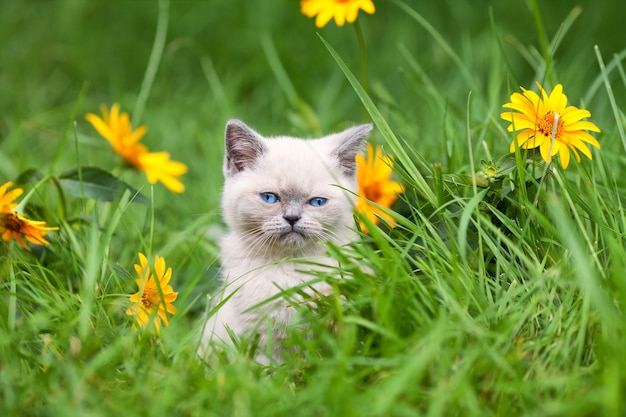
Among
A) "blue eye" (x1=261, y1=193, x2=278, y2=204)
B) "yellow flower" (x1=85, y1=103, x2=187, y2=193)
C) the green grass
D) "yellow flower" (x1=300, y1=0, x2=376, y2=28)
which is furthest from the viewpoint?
"yellow flower" (x1=85, y1=103, x2=187, y2=193)

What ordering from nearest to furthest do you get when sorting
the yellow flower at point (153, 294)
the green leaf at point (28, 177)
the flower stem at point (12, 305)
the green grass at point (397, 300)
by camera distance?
the green grass at point (397, 300) → the flower stem at point (12, 305) → the yellow flower at point (153, 294) → the green leaf at point (28, 177)

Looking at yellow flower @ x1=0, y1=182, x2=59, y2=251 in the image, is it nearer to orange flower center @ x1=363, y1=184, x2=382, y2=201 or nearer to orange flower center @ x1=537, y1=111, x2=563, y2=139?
orange flower center @ x1=363, y1=184, x2=382, y2=201

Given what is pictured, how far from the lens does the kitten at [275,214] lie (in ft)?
8.05

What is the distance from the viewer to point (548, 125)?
7.62ft

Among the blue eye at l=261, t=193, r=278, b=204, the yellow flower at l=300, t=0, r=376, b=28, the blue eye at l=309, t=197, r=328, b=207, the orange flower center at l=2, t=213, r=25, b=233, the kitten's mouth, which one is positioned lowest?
the orange flower center at l=2, t=213, r=25, b=233

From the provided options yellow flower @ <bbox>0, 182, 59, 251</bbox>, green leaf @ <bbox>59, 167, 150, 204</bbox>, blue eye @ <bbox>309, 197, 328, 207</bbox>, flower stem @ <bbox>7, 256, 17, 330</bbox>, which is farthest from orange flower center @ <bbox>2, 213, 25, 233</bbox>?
blue eye @ <bbox>309, 197, 328, 207</bbox>

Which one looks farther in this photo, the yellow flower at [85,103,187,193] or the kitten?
the yellow flower at [85,103,187,193]

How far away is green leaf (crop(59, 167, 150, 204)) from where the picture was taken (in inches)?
111

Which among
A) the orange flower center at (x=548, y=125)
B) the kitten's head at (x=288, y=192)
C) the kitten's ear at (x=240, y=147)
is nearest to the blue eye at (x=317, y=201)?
the kitten's head at (x=288, y=192)

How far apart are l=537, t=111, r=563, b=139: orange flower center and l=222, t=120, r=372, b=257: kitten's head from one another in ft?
1.94

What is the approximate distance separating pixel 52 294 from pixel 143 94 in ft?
4.70

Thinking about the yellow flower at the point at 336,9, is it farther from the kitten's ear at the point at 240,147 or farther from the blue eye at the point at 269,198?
the blue eye at the point at 269,198

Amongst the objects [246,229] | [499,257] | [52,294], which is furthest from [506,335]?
[52,294]

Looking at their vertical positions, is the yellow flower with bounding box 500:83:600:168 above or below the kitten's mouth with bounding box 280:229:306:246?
above
